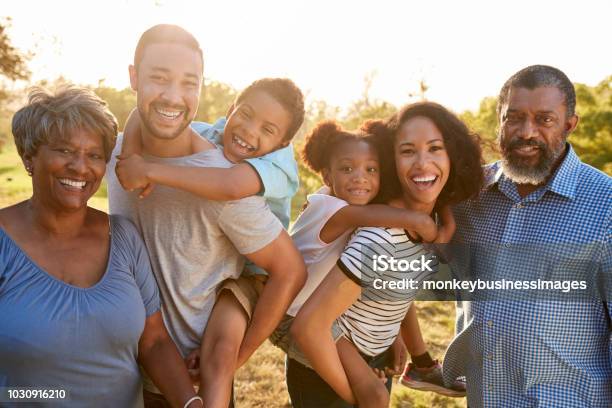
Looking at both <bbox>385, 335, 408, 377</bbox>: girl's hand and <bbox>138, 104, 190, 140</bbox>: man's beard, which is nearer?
<bbox>138, 104, 190, 140</bbox>: man's beard

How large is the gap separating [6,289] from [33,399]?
38 cm

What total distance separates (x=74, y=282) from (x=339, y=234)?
1.05m

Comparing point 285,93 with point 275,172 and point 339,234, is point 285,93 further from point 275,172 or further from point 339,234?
point 339,234

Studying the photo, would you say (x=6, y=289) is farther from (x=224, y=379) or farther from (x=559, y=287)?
(x=559, y=287)

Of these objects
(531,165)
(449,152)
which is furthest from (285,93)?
(531,165)

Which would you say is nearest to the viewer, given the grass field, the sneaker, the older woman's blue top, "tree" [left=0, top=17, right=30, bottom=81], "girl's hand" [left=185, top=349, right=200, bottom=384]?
the older woman's blue top

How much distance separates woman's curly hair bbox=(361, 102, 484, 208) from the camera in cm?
263

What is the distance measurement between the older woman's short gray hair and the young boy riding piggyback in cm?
17

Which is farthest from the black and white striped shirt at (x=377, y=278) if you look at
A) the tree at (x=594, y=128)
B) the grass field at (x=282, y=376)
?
the tree at (x=594, y=128)

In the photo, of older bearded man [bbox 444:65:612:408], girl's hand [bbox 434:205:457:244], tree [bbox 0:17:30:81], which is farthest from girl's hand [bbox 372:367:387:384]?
tree [bbox 0:17:30:81]

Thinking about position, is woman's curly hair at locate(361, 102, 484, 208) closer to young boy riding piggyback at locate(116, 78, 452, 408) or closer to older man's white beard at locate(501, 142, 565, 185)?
older man's white beard at locate(501, 142, 565, 185)

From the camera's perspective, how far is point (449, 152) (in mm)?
2643

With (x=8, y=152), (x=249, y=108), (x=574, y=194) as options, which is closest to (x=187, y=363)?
(x=249, y=108)

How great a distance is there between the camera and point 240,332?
2492 millimetres
